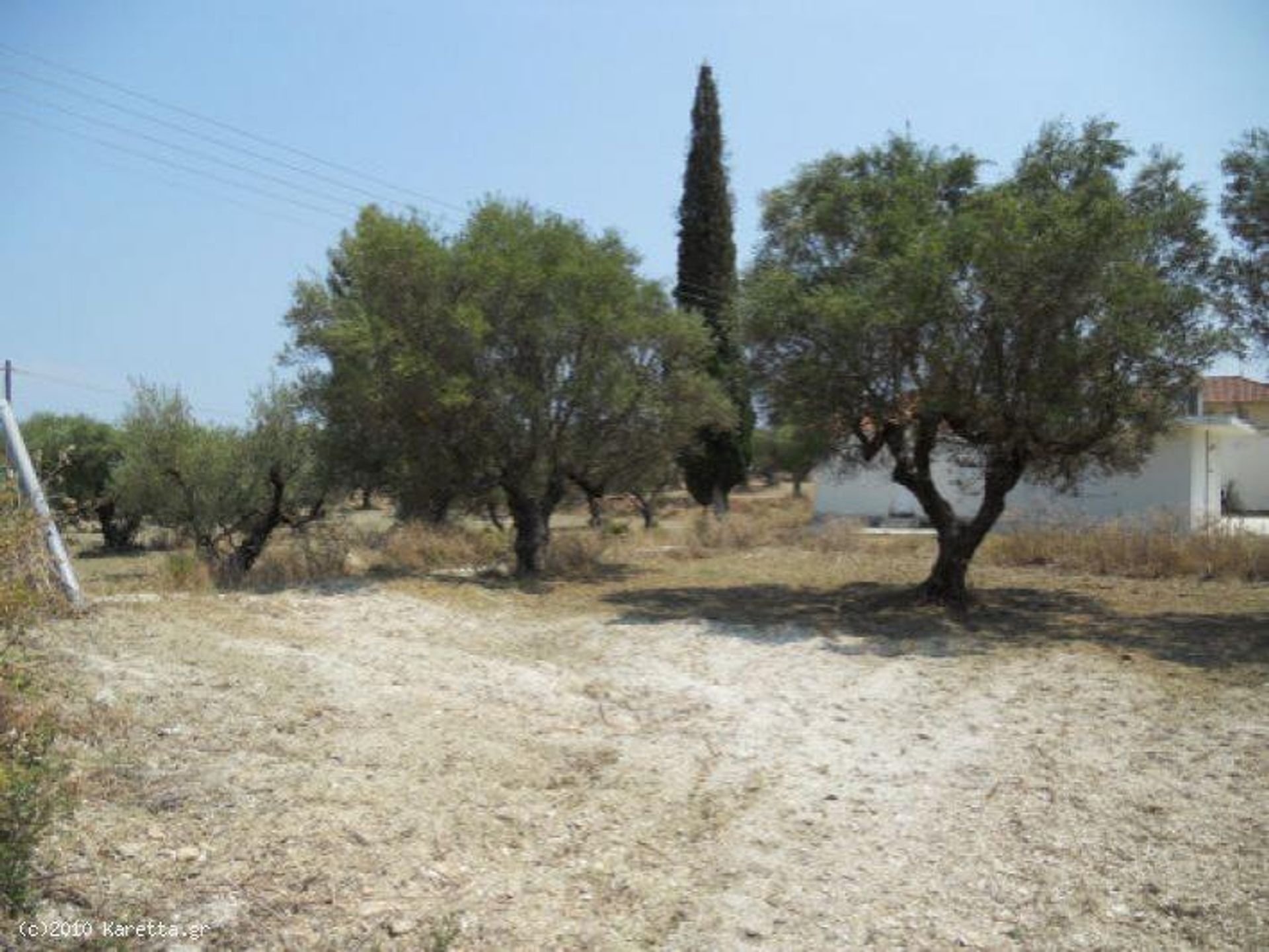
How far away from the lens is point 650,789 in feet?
21.0

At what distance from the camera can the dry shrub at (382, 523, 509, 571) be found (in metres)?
16.3

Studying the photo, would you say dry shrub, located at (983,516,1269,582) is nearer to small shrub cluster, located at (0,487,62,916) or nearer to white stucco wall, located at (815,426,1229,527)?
white stucco wall, located at (815,426,1229,527)

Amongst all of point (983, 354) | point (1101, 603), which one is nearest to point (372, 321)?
point (983, 354)

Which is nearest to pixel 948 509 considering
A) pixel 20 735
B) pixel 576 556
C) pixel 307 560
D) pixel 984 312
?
pixel 984 312

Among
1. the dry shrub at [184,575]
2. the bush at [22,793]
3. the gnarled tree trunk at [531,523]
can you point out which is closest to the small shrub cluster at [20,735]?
the bush at [22,793]

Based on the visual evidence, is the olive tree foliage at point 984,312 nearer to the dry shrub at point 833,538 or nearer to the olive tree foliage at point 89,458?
the dry shrub at point 833,538

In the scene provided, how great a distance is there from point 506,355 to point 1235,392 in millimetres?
34726

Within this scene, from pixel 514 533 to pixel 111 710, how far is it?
13680mm

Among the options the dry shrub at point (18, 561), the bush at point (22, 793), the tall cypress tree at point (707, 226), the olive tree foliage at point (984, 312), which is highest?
the tall cypress tree at point (707, 226)

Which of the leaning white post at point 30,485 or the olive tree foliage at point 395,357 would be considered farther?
the olive tree foliage at point 395,357

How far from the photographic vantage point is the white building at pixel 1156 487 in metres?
22.4

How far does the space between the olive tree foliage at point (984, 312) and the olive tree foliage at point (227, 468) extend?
366 inches

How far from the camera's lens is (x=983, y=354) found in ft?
40.4

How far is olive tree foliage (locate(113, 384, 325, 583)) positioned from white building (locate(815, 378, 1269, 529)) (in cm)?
982
